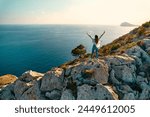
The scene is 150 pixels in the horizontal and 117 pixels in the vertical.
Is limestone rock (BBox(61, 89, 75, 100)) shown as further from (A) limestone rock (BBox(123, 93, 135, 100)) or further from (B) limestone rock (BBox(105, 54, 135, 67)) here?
(B) limestone rock (BBox(105, 54, 135, 67))

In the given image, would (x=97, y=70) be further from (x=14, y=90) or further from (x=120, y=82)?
(x=14, y=90)

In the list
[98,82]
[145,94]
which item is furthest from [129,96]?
[98,82]

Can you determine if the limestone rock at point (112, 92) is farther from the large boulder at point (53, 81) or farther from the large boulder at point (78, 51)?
the large boulder at point (78, 51)

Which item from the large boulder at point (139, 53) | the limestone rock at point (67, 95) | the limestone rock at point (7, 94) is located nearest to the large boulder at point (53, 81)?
the limestone rock at point (67, 95)

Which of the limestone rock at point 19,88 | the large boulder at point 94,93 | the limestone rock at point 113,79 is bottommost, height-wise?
the limestone rock at point 19,88

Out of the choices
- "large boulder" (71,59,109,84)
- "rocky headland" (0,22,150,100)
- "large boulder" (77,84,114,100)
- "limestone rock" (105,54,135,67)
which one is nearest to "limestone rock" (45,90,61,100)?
"rocky headland" (0,22,150,100)
